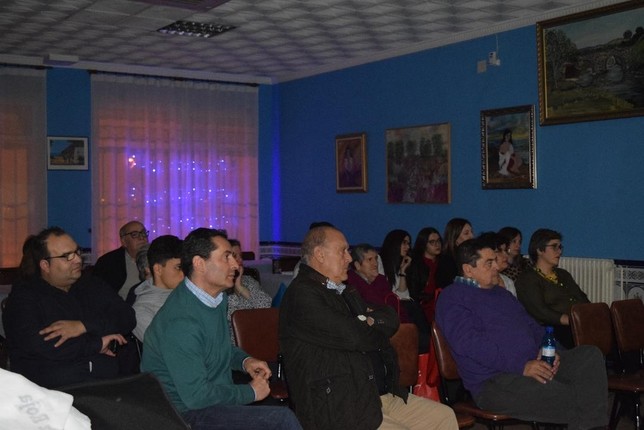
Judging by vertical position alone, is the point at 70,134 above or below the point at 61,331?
above

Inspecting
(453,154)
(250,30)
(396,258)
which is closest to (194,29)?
(250,30)

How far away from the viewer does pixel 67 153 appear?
9.75 meters

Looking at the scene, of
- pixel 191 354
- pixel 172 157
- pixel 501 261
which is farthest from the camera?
pixel 172 157

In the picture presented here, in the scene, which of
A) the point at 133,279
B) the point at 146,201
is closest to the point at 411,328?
the point at 133,279

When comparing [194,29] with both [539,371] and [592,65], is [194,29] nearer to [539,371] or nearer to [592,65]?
[592,65]

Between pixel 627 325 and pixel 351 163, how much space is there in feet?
17.4

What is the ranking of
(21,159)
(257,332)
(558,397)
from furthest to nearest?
(21,159) < (257,332) < (558,397)

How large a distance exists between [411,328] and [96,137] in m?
6.77

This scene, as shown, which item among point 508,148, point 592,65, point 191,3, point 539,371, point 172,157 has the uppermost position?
point 191,3

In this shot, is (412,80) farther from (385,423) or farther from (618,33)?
(385,423)

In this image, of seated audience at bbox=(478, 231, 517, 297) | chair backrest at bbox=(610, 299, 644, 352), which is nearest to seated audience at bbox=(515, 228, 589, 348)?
seated audience at bbox=(478, 231, 517, 297)

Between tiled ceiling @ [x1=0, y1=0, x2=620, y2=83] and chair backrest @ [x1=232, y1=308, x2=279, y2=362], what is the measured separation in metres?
3.40

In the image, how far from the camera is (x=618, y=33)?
6.79 m

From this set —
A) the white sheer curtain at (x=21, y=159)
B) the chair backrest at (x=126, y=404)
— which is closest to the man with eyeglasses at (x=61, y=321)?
the chair backrest at (x=126, y=404)
